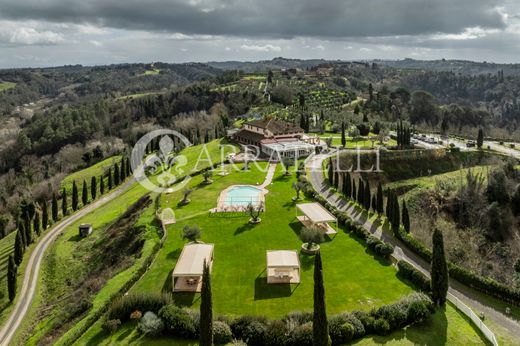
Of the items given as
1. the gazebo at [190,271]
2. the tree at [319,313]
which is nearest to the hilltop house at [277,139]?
the gazebo at [190,271]

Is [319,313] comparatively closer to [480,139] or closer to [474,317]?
[474,317]

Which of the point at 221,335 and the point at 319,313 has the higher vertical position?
the point at 319,313

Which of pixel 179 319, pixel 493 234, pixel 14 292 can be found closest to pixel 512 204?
pixel 493 234

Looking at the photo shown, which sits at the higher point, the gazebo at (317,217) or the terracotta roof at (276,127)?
the terracotta roof at (276,127)

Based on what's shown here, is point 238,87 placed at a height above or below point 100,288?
above

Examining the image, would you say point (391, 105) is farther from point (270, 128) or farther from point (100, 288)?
point (100, 288)

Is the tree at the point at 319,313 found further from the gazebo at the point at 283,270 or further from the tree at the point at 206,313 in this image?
the gazebo at the point at 283,270

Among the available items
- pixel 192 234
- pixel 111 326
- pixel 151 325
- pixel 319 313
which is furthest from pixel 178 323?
pixel 192 234
